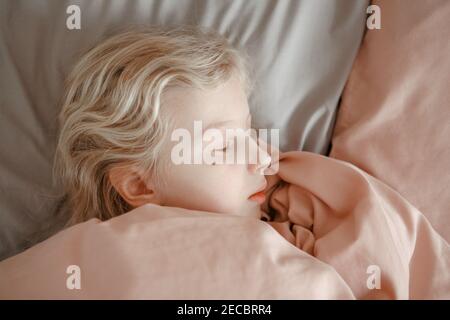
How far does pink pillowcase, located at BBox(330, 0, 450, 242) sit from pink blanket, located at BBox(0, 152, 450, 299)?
1.8 inches

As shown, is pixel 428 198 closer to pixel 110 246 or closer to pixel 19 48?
pixel 110 246

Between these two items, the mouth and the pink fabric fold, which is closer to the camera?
the pink fabric fold

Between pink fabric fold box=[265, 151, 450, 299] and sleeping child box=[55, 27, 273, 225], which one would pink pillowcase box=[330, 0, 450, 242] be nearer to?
pink fabric fold box=[265, 151, 450, 299]

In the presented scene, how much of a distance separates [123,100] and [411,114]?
1.78 ft

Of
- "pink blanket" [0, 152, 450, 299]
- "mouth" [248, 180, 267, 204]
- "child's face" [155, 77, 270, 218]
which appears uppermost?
"child's face" [155, 77, 270, 218]

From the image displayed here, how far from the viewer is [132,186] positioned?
0.99 meters

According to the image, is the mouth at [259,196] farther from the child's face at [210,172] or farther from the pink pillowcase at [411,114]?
the pink pillowcase at [411,114]

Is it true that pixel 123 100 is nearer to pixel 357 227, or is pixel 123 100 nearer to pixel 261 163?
pixel 261 163

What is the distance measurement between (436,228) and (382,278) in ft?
0.69

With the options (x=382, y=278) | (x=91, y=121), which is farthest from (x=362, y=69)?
(x=91, y=121)

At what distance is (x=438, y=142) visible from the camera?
997 mm

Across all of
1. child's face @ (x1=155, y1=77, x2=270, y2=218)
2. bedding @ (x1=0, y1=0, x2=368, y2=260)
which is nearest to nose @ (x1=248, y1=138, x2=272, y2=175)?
child's face @ (x1=155, y1=77, x2=270, y2=218)

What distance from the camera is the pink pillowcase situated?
1.00 m
